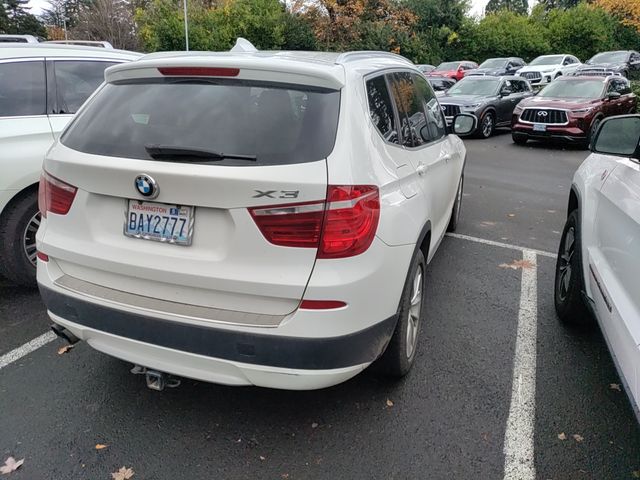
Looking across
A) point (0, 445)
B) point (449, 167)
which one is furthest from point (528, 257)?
point (0, 445)

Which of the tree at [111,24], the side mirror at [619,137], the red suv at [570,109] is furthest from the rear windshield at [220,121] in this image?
the tree at [111,24]

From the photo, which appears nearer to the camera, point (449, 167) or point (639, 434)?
point (639, 434)

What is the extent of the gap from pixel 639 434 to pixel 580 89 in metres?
12.2

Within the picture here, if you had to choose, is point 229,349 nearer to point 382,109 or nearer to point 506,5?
point 382,109

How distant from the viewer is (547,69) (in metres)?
26.6

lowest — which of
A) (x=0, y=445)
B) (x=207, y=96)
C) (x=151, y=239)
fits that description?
(x=0, y=445)

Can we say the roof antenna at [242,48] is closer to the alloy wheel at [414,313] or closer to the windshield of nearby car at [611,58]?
the alloy wheel at [414,313]

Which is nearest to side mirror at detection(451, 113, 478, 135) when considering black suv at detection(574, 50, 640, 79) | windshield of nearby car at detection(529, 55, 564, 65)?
black suv at detection(574, 50, 640, 79)

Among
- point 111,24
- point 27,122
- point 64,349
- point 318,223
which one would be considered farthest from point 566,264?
point 111,24

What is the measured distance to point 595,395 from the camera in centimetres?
303

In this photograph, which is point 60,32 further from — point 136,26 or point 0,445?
point 0,445

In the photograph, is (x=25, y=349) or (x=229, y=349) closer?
(x=229, y=349)

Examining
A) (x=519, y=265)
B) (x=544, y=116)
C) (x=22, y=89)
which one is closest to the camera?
(x=22, y=89)

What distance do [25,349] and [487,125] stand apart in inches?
508
